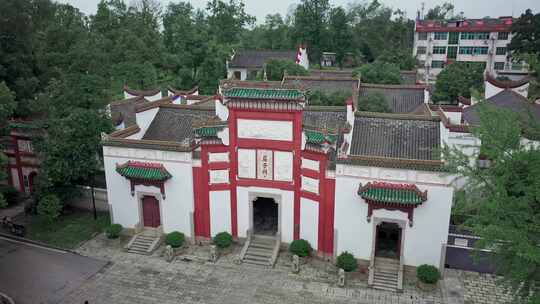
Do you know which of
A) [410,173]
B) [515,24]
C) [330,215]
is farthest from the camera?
[515,24]

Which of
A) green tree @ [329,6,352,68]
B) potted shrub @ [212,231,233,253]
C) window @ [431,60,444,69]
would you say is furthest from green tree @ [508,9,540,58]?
potted shrub @ [212,231,233,253]

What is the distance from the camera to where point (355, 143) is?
19.2 metres

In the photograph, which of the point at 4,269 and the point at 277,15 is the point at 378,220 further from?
the point at 277,15

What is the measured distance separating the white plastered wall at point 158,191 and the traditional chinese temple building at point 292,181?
5 cm

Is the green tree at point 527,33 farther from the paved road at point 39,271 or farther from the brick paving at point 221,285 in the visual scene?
the paved road at point 39,271

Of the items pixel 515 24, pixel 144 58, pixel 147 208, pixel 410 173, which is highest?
pixel 515 24

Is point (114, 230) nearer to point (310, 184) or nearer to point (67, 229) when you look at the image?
point (67, 229)

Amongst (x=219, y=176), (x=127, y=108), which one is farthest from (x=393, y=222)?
(x=127, y=108)

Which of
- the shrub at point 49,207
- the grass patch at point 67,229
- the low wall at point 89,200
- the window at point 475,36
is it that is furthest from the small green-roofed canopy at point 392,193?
the window at point 475,36

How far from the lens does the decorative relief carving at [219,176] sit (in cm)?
1927

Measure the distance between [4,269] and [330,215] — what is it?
14377 mm

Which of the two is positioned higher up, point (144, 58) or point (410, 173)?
point (144, 58)

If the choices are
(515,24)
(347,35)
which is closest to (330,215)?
(515,24)

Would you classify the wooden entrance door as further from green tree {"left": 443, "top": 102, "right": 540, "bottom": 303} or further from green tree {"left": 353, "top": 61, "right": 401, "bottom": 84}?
green tree {"left": 353, "top": 61, "right": 401, "bottom": 84}
